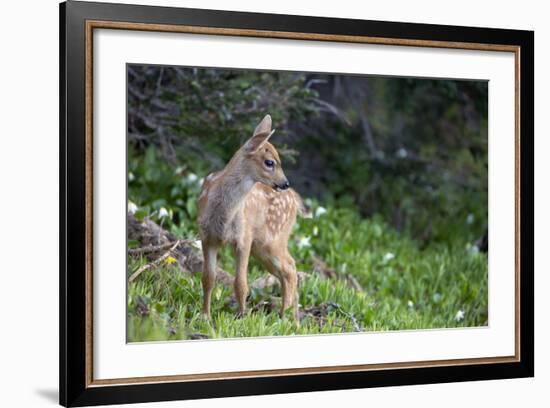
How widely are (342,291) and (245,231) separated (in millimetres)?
1240

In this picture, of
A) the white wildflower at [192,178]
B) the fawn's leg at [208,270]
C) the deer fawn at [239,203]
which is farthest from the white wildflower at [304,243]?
the fawn's leg at [208,270]

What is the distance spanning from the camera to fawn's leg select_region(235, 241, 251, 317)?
18.1 ft

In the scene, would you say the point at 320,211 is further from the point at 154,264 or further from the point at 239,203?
the point at 154,264

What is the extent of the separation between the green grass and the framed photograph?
2 cm

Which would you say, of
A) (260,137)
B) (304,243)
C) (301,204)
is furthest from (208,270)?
(304,243)

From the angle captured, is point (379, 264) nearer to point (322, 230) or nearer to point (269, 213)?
point (322, 230)

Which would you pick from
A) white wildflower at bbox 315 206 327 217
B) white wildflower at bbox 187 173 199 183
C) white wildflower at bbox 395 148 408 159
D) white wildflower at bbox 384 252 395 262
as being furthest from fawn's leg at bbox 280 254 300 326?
white wildflower at bbox 395 148 408 159

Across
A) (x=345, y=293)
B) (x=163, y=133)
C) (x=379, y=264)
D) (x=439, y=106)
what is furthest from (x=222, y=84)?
(x=439, y=106)

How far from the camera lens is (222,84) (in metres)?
6.55

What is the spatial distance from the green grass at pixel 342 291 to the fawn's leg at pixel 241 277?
7cm

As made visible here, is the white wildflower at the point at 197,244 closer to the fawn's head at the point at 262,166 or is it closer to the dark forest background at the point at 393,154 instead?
the fawn's head at the point at 262,166

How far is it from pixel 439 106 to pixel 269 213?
11.3 feet

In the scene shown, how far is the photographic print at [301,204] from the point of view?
5.47 metres

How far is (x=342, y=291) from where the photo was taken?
663 cm
